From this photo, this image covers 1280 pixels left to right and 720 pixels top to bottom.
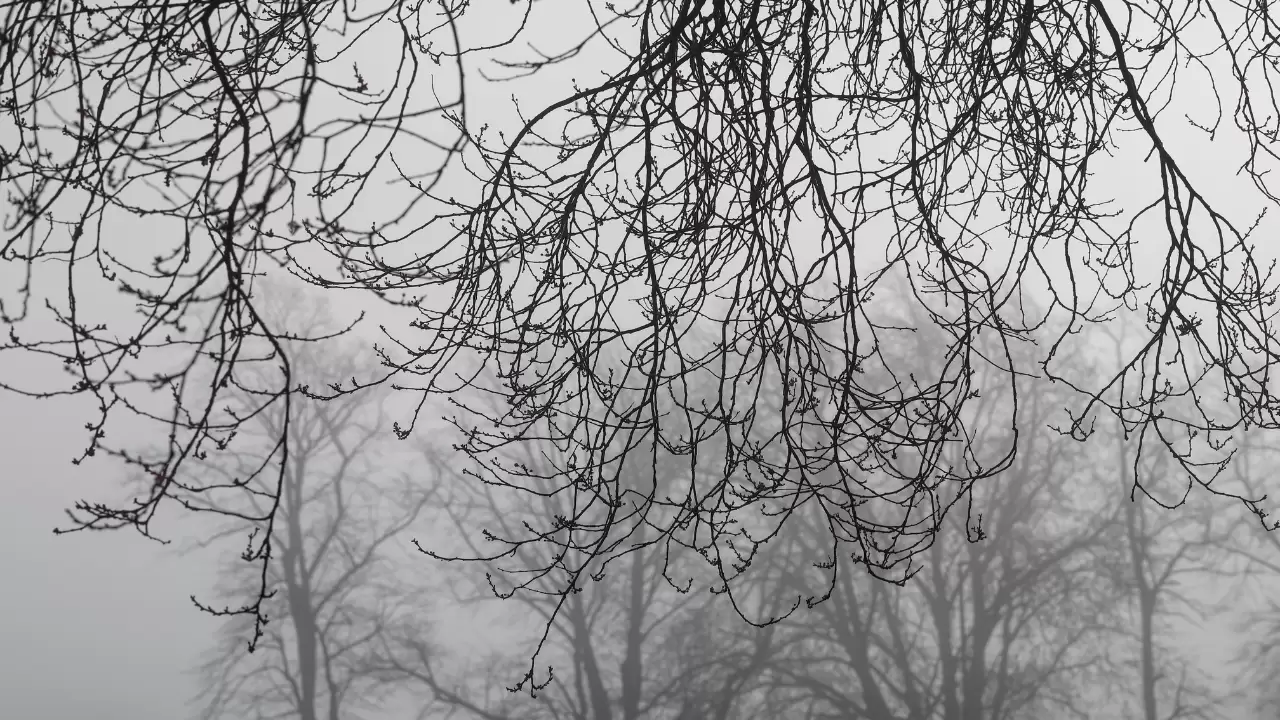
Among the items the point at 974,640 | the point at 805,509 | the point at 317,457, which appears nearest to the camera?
the point at 974,640

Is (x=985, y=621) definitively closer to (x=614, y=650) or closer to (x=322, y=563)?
(x=614, y=650)

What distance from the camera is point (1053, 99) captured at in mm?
3365

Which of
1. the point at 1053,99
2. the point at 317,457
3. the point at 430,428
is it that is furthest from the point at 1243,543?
the point at 317,457

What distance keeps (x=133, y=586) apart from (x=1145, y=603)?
10.8 m

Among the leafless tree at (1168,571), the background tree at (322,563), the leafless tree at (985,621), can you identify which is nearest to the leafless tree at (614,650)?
the background tree at (322,563)

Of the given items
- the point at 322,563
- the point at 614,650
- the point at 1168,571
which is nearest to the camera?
the point at 1168,571

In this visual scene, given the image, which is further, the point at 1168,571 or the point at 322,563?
the point at 322,563

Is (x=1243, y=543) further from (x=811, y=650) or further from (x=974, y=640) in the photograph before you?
(x=811, y=650)

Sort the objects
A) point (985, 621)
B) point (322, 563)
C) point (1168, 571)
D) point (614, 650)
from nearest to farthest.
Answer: point (985, 621) < point (1168, 571) < point (614, 650) < point (322, 563)

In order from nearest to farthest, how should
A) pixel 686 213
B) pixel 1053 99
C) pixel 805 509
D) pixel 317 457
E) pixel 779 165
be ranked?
pixel 779 165, pixel 686 213, pixel 1053 99, pixel 805 509, pixel 317 457

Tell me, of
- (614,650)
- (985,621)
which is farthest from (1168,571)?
(614,650)

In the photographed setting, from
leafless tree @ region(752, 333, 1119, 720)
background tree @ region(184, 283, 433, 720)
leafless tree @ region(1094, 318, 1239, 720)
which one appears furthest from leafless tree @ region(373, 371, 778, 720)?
leafless tree @ region(1094, 318, 1239, 720)

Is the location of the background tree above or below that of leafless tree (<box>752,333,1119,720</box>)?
above

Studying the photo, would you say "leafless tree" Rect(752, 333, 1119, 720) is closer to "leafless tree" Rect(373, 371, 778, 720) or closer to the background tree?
"leafless tree" Rect(373, 371, 778, 720)
